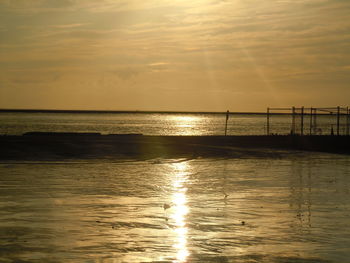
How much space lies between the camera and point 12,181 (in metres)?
16.7

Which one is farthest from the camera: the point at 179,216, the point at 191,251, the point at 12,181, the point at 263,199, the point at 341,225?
the point at 12,181

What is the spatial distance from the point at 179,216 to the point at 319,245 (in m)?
3.25

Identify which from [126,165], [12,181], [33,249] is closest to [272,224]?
[33,249]

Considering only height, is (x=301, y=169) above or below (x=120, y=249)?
above

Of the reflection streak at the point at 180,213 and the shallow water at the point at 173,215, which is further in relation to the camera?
the reflection streak at the point at 180,213

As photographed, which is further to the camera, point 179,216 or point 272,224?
point 179,216

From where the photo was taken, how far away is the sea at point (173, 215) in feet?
27.3

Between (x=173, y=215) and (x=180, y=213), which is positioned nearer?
(x=173, y=215)

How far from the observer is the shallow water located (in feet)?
27.3

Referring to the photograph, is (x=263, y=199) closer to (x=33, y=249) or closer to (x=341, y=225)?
(x=341, y=225)

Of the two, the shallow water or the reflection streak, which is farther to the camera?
the reflection streak

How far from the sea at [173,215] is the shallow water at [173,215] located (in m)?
0.02

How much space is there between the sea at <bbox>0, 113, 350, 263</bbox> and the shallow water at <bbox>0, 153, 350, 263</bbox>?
2 centimetres

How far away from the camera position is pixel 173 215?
1141 centimetres
